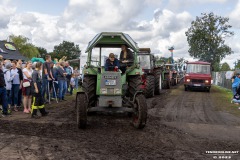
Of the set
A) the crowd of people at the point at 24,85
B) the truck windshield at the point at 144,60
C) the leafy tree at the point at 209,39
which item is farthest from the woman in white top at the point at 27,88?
the leafy tree at the point at 209,39

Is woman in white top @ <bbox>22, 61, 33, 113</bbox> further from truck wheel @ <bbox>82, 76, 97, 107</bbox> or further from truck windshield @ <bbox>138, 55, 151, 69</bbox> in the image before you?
truck windshield @ <bbox>138, 55, 151, 69</bbox>

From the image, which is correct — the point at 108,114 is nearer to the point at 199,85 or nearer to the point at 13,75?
the point at 13,75

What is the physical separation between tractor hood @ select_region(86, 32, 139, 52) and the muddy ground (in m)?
2.21

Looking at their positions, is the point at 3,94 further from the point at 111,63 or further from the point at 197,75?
the point at 197,75

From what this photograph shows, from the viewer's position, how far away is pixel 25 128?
7.70 meters

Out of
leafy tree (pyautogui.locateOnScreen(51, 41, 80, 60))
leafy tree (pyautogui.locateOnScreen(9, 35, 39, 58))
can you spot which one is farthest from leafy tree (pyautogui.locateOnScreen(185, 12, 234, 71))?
leafy tree (pyautogui.locateOnScreen(51, 41, 80, 60))

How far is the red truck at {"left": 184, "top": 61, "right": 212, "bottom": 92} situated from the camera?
22.8 m

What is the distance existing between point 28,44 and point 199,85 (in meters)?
48.1

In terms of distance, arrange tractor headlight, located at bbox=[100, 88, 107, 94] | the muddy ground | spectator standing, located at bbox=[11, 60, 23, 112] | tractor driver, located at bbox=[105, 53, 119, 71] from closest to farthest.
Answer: the muddy ground → tractor headlight, located at bbox=[100, 88, 107, 94] → tractor driver, located at bbox=[105, 53, 119, 71] → spectator standing, located at bbox=[11, 60, 23, 112]

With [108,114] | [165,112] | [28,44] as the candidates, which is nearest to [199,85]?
[165,112]

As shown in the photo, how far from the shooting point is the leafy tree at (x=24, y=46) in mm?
61531

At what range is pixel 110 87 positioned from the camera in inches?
329

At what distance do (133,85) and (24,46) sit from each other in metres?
57.1

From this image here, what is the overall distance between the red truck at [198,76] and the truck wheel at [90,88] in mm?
15130
